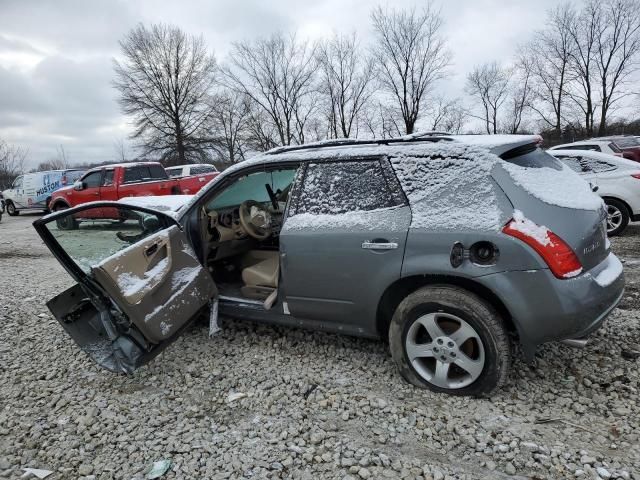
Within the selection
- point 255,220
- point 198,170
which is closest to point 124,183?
point 198,170

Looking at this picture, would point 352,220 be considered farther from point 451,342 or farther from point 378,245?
point 451,342

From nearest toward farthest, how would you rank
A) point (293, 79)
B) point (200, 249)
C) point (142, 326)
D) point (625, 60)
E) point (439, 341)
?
point (439, 341) → point (142, 326) → point (200, 249) → point (625, 60) → point (293, 79)

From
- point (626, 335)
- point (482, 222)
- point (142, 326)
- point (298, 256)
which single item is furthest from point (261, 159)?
point (626, 335)

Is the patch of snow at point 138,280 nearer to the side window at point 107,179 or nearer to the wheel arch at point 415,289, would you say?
the wheel arch at point 415,289

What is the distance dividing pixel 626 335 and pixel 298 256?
264cm

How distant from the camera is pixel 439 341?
2611 mm

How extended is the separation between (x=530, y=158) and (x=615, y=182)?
520 cm

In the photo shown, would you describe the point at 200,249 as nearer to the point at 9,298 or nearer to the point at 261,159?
the point at 261,159

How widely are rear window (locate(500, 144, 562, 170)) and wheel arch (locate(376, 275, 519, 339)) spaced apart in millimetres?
809

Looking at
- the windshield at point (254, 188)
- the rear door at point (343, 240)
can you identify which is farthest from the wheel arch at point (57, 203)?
the rear door at point (343, 240)

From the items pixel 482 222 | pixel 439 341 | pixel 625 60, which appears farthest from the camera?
pixel 625 60

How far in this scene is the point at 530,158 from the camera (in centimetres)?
280

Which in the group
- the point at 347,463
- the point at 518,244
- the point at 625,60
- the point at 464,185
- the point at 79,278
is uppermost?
the point at 625,60

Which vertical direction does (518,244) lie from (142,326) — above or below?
above
